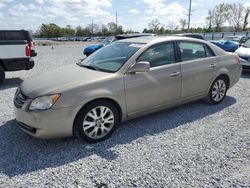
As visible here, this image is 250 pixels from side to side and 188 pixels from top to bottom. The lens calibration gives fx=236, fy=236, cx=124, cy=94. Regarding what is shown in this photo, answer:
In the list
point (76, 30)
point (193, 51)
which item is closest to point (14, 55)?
point (193, 51)

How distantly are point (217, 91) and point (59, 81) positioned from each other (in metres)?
3.46

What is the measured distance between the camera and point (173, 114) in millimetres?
4707

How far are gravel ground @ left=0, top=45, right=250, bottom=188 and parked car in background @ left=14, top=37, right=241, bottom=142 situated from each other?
287 millimetres

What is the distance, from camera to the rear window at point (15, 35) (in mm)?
7906

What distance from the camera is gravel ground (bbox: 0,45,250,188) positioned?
2725 mm

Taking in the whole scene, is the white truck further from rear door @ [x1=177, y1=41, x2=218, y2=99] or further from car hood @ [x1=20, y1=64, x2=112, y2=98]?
rear door @ [x1=177, y1=41, x2=218, y2=99]

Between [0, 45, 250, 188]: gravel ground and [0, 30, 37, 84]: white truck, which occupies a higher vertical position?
[0, 30, 37, 84]: white truck

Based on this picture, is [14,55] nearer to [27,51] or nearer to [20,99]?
[27,51]

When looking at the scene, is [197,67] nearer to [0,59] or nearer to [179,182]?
[179,182]

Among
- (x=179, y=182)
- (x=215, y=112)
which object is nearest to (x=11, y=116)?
(x=179, y=182)

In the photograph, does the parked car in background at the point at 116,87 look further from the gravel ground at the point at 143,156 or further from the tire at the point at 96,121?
the gravel ground at the point at 143,156

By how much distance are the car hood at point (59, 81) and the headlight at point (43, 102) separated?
63mm

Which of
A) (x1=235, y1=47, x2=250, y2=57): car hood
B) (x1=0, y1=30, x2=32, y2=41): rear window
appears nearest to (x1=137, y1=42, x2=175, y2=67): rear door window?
(x1=235, y1=47, x2=250, y2=57): car hood

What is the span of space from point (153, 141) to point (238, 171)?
4.03 feet
